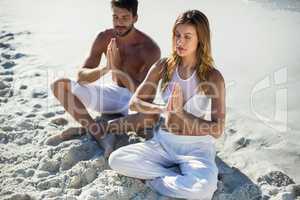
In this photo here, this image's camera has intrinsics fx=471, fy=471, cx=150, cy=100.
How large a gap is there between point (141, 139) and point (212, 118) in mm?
879

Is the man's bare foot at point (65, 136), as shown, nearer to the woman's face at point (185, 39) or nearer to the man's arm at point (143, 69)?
the man's arm at point (143, 69)

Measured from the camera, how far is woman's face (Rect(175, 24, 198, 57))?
2.97 meters

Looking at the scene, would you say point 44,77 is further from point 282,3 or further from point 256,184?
point 282,3

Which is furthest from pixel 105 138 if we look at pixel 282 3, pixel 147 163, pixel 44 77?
pixel 282 3

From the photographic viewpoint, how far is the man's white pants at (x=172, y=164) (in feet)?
9.26

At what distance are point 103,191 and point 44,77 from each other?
2373 millimetres

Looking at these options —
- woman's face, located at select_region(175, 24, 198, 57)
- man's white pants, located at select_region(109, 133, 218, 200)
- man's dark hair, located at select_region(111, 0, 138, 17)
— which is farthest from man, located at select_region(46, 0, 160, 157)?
woman's face, located at select_region(175, 24, 198, 57)


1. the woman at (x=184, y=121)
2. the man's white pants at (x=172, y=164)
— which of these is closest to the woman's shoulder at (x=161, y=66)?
the woman at (x=184, y=121)

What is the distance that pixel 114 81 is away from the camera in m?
4.11

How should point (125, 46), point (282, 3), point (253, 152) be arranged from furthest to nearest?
point (282, 3) → point (125, 46) → point (253, 152)

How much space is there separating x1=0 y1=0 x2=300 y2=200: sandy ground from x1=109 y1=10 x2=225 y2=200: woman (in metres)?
0.14

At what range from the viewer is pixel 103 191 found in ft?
9.67

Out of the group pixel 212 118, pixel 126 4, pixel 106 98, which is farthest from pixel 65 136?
pixel 212 118

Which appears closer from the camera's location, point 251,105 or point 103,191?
point 103,191
